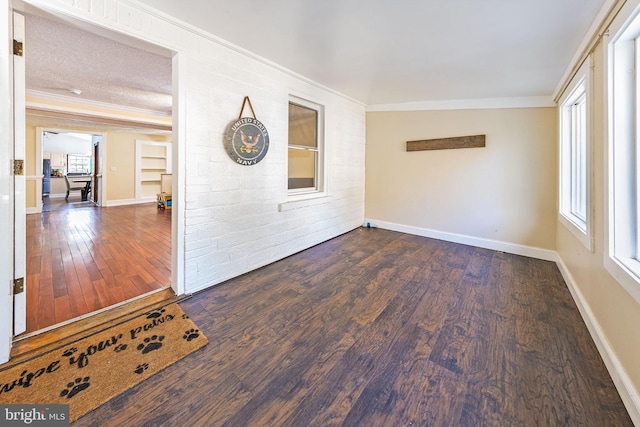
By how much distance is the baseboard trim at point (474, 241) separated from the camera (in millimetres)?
3521

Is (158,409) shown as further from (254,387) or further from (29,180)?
(29,180)

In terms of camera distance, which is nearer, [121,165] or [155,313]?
[155,313]

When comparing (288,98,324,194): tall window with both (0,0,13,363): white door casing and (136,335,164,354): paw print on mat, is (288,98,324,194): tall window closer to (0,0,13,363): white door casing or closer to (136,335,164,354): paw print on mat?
(136,335,164,354): paw print on mat

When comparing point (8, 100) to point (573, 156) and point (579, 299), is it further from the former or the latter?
point (573, 156)

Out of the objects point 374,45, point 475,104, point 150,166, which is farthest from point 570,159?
point 150,166

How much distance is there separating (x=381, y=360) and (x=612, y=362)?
4.17 feet

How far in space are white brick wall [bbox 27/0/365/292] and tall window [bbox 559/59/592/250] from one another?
287 centimetres

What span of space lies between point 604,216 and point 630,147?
0.44 m

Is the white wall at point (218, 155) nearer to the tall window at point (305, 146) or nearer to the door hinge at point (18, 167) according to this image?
the tall window at point (305, 146)

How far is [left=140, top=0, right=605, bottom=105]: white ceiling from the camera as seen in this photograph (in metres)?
1.86

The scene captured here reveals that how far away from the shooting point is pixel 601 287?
176 cm

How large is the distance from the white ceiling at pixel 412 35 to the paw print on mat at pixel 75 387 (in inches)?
96.6

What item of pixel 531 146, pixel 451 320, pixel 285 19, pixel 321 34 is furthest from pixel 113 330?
pixel 531 146

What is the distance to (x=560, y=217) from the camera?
309 centimetres
